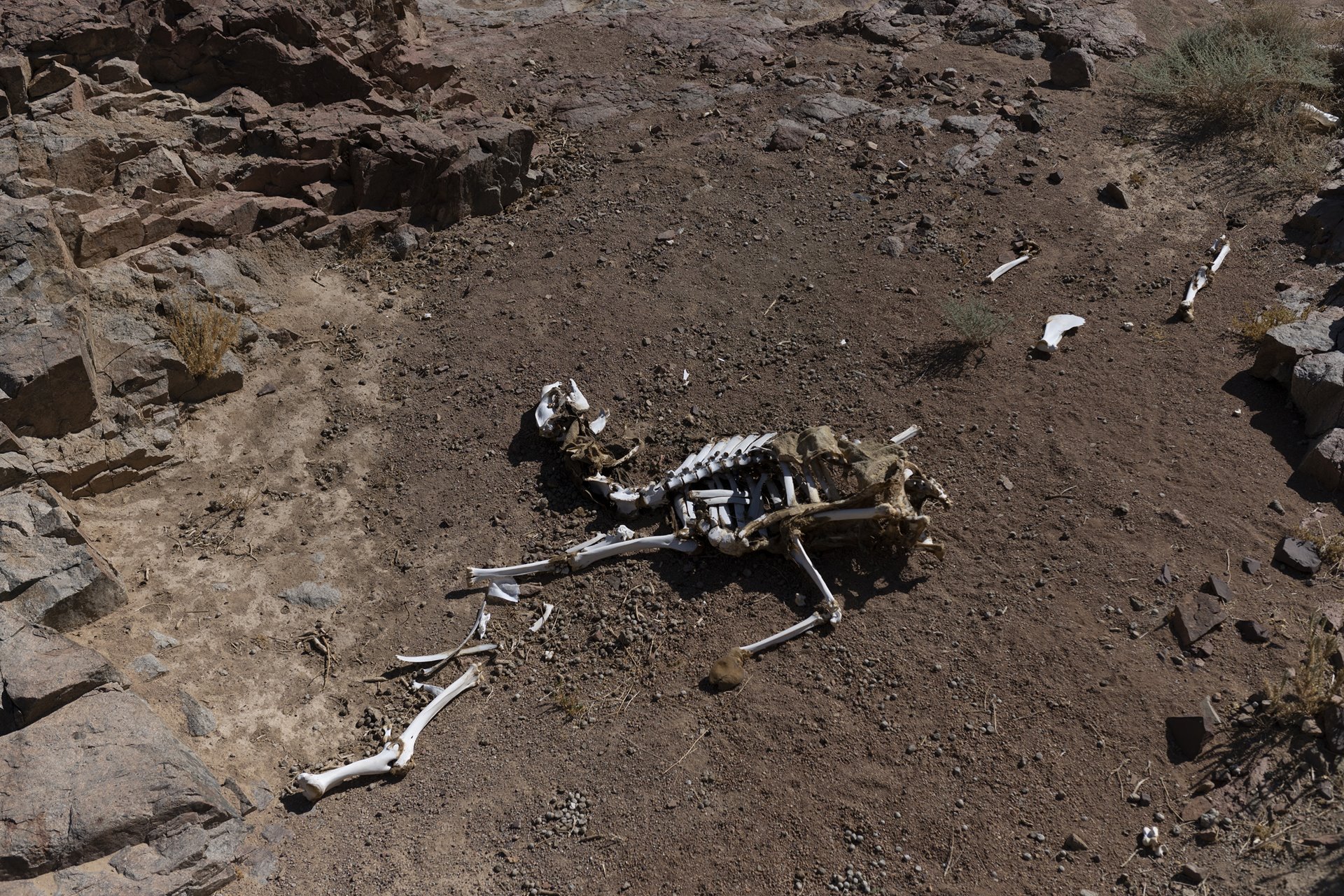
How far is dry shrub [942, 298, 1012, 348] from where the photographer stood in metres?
6.81

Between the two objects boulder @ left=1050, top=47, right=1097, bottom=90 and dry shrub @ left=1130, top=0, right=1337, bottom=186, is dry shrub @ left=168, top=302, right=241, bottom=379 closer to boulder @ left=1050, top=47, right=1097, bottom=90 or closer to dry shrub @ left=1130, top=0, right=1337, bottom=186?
boulder @ left=1050, top=47, right=1097, bottom=90

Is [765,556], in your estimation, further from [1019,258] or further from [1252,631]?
[1019,258]

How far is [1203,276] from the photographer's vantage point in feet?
24.4

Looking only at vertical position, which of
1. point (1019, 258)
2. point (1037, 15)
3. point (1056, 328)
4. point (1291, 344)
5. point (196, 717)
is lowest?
point (196, 717)

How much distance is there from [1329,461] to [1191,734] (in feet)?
7.21

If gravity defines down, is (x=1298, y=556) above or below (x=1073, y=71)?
below

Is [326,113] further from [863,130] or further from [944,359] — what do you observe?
[944,359]

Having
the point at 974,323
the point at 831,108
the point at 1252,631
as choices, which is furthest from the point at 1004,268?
the point at 1252,631

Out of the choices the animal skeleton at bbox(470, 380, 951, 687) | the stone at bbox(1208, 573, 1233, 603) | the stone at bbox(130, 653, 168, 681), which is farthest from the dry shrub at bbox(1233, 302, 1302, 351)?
the stone at bbox(130, 653, 168, 681)

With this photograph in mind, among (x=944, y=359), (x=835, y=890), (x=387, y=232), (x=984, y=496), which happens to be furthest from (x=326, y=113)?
(x=835, y=890)

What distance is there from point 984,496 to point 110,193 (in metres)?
6.79

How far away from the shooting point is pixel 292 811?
4.80 meters

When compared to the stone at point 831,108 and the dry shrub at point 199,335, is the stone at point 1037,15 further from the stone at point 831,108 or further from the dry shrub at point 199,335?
the dry shrub at point 199,335

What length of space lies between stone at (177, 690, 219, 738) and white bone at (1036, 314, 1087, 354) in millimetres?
5732
